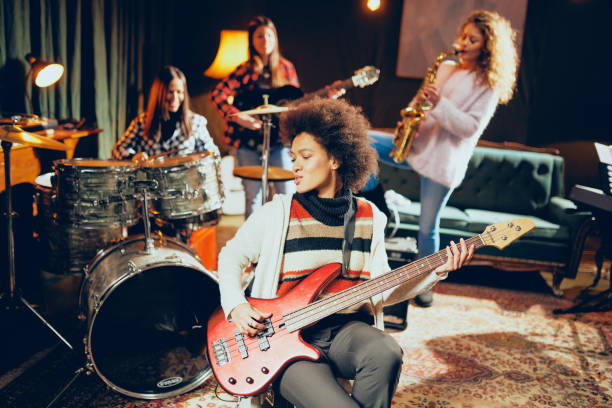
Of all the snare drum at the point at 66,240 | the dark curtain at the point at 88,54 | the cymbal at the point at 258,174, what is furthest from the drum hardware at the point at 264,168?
the dark curtain at the point at 88,54

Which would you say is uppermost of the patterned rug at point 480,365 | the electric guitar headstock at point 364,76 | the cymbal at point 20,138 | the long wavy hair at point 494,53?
the long wavy hair at point 494,53

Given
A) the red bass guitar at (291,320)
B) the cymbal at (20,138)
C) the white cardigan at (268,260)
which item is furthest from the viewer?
the cymbal at (20,138)

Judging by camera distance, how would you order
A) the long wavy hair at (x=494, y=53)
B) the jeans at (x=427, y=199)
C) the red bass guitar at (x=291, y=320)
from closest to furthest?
the red bass guitar at (x=291, y=320)
the long wavy hair at (x=494, y=53)
the jeans at (x=427, y=199)

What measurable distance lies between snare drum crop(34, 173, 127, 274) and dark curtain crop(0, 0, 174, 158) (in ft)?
2.96

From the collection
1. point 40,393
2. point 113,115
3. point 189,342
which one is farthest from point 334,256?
point 113,115

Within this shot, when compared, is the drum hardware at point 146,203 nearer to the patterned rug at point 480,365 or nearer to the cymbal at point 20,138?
the cymbal at point 20,138

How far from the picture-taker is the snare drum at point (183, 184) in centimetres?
213

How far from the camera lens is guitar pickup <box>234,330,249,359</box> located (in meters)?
1.46

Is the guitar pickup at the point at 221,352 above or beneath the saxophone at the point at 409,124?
beneath

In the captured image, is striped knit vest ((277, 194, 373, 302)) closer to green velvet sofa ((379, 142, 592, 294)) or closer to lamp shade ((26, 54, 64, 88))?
Result: lamp shade ((26, 54, 64, 88))

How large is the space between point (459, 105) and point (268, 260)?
1.64 meters

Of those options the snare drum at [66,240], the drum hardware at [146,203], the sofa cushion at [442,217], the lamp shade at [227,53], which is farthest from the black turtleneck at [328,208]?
the lamp shade at [227,53]

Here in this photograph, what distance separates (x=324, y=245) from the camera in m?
1.57

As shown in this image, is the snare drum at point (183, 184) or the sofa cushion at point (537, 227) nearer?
the snare drum at point (183, 184)
